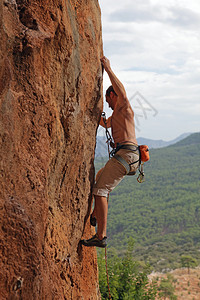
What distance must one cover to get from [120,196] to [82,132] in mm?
73983

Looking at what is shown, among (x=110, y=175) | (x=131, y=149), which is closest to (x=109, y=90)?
(x=131, y=149)

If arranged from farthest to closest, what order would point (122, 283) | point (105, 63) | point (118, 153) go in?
point (122, 283), point (105, 63), point (118, 153)

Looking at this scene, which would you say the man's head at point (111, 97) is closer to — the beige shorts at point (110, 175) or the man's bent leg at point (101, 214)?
the beige shorts at point (110, 175)

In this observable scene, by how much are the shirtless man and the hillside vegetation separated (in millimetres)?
29359

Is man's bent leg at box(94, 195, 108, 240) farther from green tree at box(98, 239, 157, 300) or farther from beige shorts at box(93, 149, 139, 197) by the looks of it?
green tree at box(98, 239, 157, 300)

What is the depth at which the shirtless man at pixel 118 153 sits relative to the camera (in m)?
4.49

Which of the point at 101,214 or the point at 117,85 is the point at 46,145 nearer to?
the point at 101,214

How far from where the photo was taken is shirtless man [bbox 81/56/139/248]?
4488 mm

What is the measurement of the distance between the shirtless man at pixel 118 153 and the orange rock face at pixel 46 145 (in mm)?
200

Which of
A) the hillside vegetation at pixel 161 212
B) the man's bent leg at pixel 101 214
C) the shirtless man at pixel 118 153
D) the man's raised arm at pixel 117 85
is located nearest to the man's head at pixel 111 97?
the shirtless man at pixel 118 153

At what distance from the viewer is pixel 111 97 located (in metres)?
5.04

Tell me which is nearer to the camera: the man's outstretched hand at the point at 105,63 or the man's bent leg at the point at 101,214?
the man's bent leg at the point at 101,214

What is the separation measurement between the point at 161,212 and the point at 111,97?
64.9 m

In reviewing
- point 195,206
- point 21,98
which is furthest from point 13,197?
point 195,206
